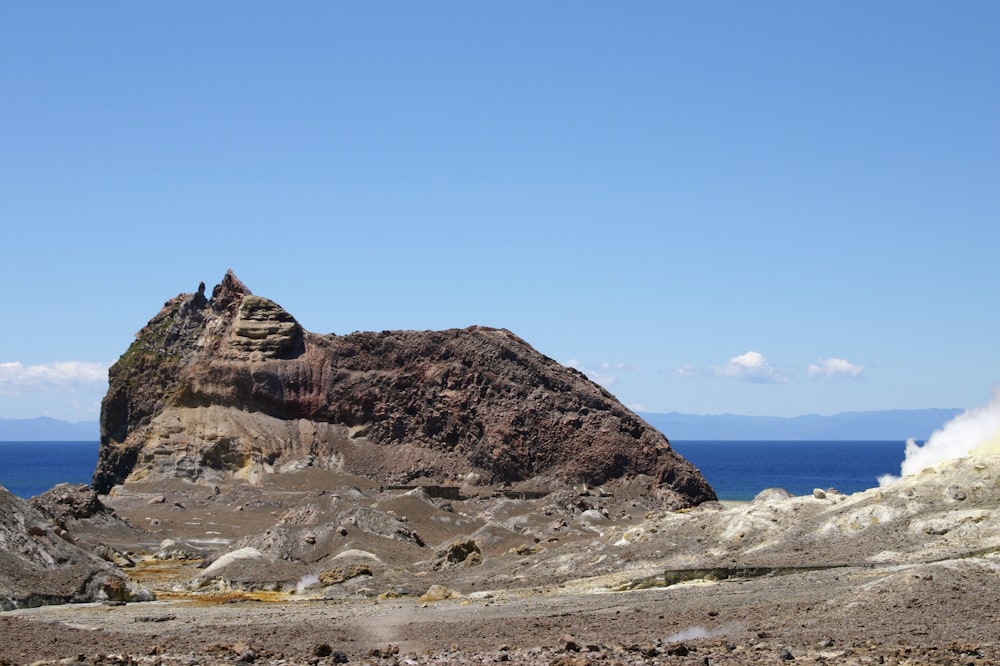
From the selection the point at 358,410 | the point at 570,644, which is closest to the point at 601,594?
the point at 570,644

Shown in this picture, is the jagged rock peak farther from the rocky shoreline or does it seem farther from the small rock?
the small rock

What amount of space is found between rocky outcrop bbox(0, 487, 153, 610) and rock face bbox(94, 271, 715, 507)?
50529mm

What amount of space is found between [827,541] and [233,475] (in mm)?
60559

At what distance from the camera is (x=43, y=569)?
125 feet

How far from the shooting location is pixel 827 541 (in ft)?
128

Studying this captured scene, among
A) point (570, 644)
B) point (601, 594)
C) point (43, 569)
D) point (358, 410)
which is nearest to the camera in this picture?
point (570, 644)

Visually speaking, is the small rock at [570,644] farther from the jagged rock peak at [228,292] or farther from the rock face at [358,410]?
the jagged rock peak at [228,292]

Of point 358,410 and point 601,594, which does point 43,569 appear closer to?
point 601,594

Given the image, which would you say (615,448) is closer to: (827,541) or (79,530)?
(79,530)

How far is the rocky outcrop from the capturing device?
36.3 meters

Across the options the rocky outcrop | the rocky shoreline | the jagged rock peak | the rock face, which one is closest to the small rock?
the rocky shoreline

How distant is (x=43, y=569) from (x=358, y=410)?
59516 mm

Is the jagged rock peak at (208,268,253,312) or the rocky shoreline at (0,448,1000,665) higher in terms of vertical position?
the jagged rock peak at (208,268,253,312)

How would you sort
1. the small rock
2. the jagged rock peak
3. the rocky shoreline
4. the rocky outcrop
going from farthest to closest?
the jagged rock peak, the rocky outcrop, the rocky shoreline, the small rock
